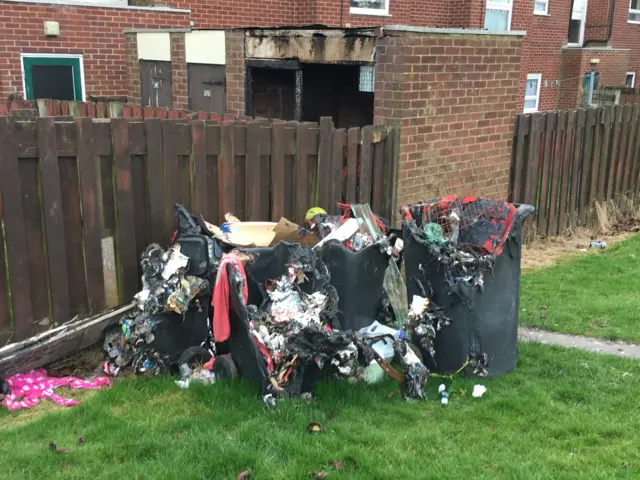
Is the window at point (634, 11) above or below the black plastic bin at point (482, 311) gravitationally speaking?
above

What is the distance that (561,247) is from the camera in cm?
830

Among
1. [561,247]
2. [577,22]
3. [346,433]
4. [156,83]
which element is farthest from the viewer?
[577,22]

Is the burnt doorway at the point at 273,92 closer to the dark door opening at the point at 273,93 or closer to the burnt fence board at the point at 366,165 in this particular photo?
the dark door opening at the point at 273,93

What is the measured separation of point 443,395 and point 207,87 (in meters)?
6.37

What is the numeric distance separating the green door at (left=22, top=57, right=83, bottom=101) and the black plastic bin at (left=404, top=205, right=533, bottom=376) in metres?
8.70

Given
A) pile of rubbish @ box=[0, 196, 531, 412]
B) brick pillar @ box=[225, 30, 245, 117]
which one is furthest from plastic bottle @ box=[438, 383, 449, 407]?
brick pillar @ box=[225, 30, 245, 117]

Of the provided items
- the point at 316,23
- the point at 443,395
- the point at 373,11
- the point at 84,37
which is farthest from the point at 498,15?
the point at 443,395

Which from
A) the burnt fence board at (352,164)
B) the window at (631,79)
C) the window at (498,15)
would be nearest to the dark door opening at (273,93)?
the burnt fence board at (352,164)

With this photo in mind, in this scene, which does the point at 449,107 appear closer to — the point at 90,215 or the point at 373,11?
the point at 90,215

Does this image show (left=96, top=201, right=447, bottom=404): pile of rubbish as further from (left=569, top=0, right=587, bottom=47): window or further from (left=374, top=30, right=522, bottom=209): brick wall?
(left=569, top=0, right=587, bottom=47): window

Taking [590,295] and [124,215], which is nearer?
[124,215]

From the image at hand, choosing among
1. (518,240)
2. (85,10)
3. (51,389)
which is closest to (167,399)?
(51,389)

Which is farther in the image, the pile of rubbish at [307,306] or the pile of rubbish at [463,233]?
the pile of rubbish at [463,233]

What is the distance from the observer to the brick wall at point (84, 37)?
10344 millimetres
